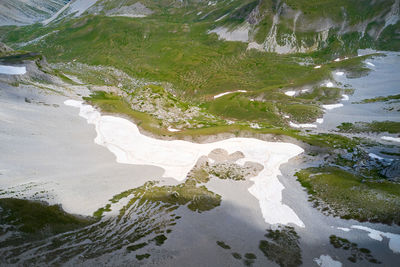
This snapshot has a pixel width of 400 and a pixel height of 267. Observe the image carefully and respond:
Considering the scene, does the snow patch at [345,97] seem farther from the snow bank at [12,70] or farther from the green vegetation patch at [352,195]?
the snow bank at [12,70]

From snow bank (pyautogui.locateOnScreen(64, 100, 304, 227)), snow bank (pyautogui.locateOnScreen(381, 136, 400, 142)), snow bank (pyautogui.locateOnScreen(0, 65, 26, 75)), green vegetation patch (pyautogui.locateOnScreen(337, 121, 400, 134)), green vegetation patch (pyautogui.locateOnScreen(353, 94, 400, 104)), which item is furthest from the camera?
green vegetation patch (pyautogui.locateOnScreen(353, 94, 400, 104))

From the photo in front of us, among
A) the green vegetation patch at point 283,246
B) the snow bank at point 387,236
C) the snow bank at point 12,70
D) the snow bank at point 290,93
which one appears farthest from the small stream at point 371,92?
the snow bank at point 12,70

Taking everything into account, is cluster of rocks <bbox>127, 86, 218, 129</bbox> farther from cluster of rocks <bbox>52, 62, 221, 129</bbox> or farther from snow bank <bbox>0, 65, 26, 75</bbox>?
snow bank <bbox>0, 65, 26, 75</bbox>

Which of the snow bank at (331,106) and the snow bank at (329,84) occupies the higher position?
the snow bank at (329,84)

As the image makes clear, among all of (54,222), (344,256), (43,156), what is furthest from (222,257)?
(43,156)

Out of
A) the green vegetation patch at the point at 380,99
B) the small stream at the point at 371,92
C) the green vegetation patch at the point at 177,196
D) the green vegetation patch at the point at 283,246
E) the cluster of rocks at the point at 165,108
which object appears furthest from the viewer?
the green vegetation patch at the point at 380,99

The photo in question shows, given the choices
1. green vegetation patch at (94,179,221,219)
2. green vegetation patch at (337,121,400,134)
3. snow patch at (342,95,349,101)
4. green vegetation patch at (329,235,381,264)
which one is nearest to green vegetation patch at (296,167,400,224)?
green vegetation patch at (329,235,381,264)

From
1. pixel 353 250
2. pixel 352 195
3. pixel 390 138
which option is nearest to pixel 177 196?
pixel 353 250
